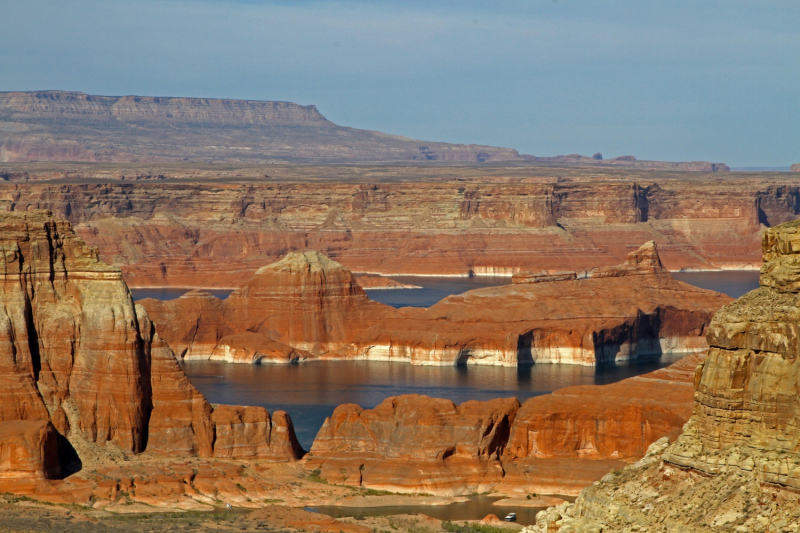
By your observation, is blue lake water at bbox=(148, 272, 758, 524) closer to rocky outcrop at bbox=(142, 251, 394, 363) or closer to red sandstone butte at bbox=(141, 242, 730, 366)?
red sandstone butte at bbox=(141, 242, 730, 366)

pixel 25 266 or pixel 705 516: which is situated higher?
pixel 25 266

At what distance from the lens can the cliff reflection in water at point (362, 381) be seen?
251ft

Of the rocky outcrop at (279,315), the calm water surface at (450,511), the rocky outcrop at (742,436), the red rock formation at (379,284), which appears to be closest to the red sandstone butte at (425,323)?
the rocky outcrop at (279,315)

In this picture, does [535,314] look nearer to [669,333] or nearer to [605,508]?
[669,333]

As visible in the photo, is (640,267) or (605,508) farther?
(640,267)

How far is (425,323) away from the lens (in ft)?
328

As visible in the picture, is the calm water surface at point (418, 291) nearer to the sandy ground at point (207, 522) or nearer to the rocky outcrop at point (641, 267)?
the rocky outcrop at point (641, 267)

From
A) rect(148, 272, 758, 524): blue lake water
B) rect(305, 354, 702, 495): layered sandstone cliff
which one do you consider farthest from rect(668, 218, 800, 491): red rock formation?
rect(148, 272, 758, 524): blue lake water

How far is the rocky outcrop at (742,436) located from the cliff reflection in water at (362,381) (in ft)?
148

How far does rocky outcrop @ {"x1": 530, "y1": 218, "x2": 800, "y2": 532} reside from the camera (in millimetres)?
21234

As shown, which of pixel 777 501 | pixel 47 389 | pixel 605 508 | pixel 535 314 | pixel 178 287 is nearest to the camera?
pixel 777 501

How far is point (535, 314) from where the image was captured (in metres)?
101

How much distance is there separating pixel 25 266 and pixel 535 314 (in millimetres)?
56513

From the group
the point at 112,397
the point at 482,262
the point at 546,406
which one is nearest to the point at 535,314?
the point at 546,406
